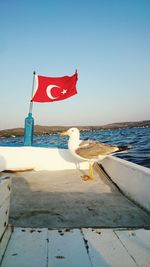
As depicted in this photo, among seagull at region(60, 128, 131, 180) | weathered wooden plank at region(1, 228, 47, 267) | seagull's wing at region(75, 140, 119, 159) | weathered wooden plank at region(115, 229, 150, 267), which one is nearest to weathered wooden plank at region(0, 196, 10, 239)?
weathered wooden plank at region(1, 228, 47, 267)

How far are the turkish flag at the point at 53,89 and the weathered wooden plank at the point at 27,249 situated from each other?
643cm

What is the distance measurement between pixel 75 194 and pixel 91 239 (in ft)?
5.97

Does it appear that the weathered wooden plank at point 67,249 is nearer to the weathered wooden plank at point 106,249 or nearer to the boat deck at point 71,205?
the weathered wooden plank at point 106,249

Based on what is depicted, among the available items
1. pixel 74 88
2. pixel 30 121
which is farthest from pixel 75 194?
pixel 74 88

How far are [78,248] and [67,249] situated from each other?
0.35 ft

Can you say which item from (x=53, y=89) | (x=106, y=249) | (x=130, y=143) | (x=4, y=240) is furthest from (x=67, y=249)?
(x=130, y=143)

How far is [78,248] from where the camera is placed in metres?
2.37

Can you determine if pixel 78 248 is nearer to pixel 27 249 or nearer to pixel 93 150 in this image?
pixel 27 249

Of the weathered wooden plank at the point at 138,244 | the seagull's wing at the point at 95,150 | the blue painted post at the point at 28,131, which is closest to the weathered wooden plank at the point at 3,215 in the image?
the weathered wooden plank at the point at 138,244

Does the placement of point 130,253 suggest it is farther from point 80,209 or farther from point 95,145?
point 95,145

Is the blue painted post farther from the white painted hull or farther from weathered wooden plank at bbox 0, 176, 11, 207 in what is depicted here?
weathered wooden plank at bbox 0, 176, 11, 207

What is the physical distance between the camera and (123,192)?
455 cm

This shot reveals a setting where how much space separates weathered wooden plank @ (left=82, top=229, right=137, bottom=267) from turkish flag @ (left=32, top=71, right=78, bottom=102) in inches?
254

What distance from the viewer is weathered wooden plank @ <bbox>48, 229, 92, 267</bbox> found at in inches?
83.5
